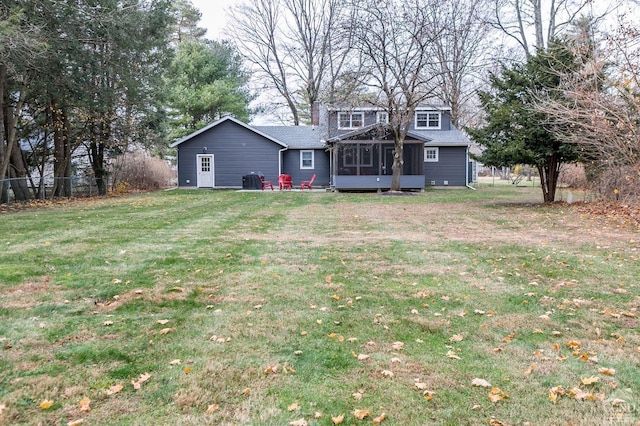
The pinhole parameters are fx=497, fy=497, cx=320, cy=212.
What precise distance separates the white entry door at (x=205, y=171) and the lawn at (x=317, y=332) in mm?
19995

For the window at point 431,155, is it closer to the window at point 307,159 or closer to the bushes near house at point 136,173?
the window at point 307,159

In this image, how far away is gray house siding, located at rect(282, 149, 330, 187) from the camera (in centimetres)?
2875

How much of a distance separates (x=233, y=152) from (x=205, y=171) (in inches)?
77.4

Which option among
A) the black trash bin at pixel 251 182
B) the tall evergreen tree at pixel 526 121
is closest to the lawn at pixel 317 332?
the tall evergreen tree at pixel 526 121

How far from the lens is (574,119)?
12664 mm

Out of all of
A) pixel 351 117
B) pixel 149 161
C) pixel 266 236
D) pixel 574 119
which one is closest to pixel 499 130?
pixel 574 119

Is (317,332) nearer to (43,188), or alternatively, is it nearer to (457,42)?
(43,188)

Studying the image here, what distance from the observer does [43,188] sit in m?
19.5

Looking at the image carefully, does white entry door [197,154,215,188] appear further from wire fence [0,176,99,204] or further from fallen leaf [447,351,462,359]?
fallen leaf [447,351,462,359]

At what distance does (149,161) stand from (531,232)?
23643 millimetres

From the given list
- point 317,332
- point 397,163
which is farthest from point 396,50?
point 317,332

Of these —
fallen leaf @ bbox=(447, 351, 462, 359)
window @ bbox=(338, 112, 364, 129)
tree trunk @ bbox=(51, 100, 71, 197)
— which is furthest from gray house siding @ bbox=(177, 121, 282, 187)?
fallen leaf @ bbox=(447, 351, 462, 359)

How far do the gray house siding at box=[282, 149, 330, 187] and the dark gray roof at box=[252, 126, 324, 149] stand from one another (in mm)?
504

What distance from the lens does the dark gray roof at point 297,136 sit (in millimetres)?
28422
